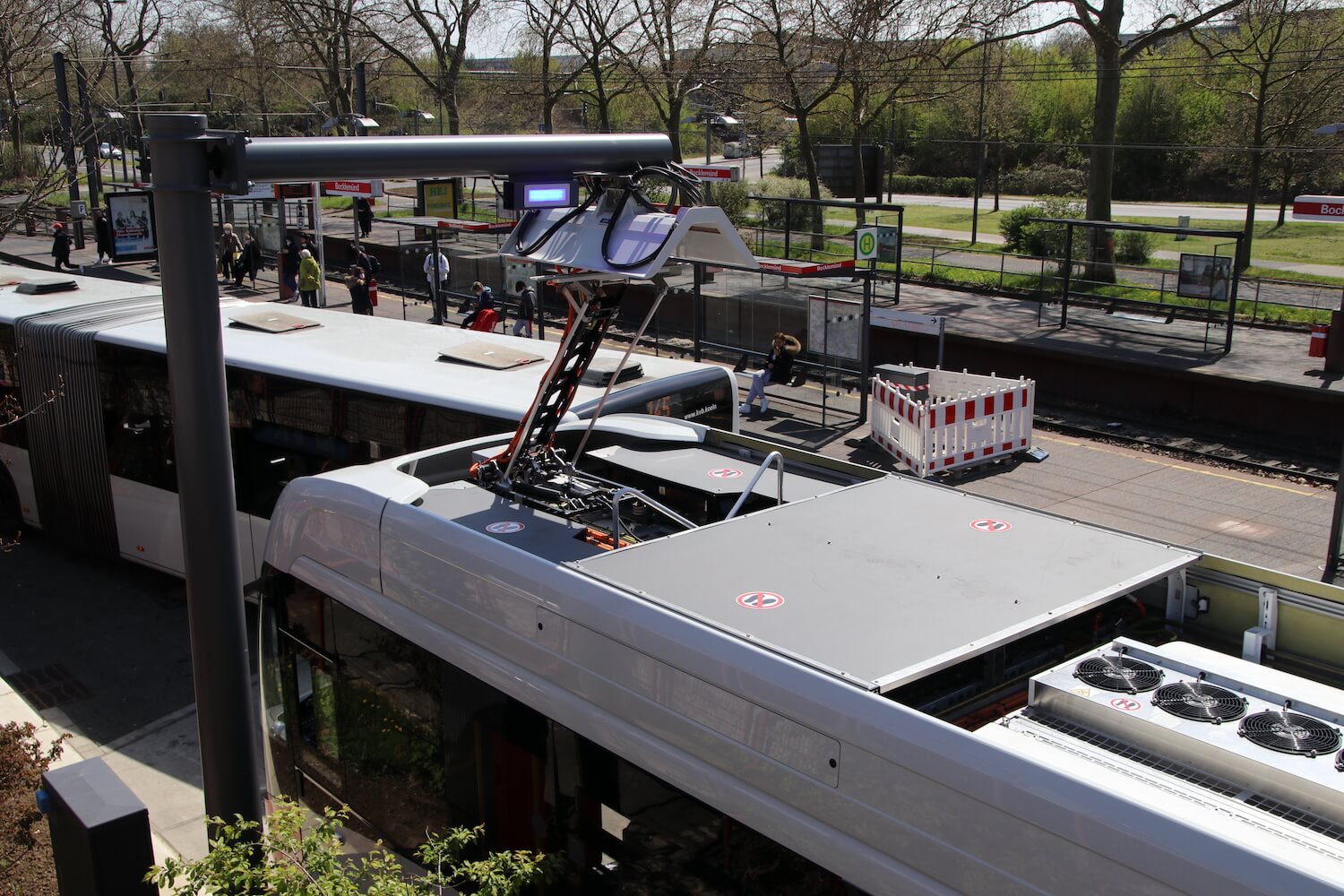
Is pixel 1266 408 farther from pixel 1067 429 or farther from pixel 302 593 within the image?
pixel 302 593

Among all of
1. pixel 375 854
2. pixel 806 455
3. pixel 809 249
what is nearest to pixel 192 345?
pixel 375 854

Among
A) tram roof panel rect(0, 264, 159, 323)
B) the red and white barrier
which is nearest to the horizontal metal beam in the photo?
tram roof panel rect(0, 264, 159, 323)

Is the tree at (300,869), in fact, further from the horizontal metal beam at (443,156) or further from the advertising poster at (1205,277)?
the advertising poster at (1205,277)

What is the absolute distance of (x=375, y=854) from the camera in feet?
17.3

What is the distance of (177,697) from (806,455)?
6361 millimetres

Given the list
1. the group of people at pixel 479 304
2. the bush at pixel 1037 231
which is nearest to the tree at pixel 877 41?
the bush at pixel 1037 231

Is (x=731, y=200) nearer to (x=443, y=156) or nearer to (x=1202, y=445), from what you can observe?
(x=1202, y=445)

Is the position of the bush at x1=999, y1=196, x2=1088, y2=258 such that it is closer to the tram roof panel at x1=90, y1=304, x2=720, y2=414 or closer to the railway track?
the railway track

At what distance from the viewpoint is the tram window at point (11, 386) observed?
1207cm

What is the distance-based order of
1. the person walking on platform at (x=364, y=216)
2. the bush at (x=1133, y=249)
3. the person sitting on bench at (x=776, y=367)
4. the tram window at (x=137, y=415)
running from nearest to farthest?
the tram window at (x=137, y=415) → the person sitting on bench at (x=776, y=367) → the bush at (x=1133, y=249) → the person walking on platform at (x=364, y=216)

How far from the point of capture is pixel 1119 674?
11.1ft

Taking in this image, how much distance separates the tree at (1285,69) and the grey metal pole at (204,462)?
86.3ft

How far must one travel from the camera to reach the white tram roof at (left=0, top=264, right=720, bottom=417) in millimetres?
9586

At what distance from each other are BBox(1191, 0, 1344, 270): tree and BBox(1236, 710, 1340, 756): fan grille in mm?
26193
